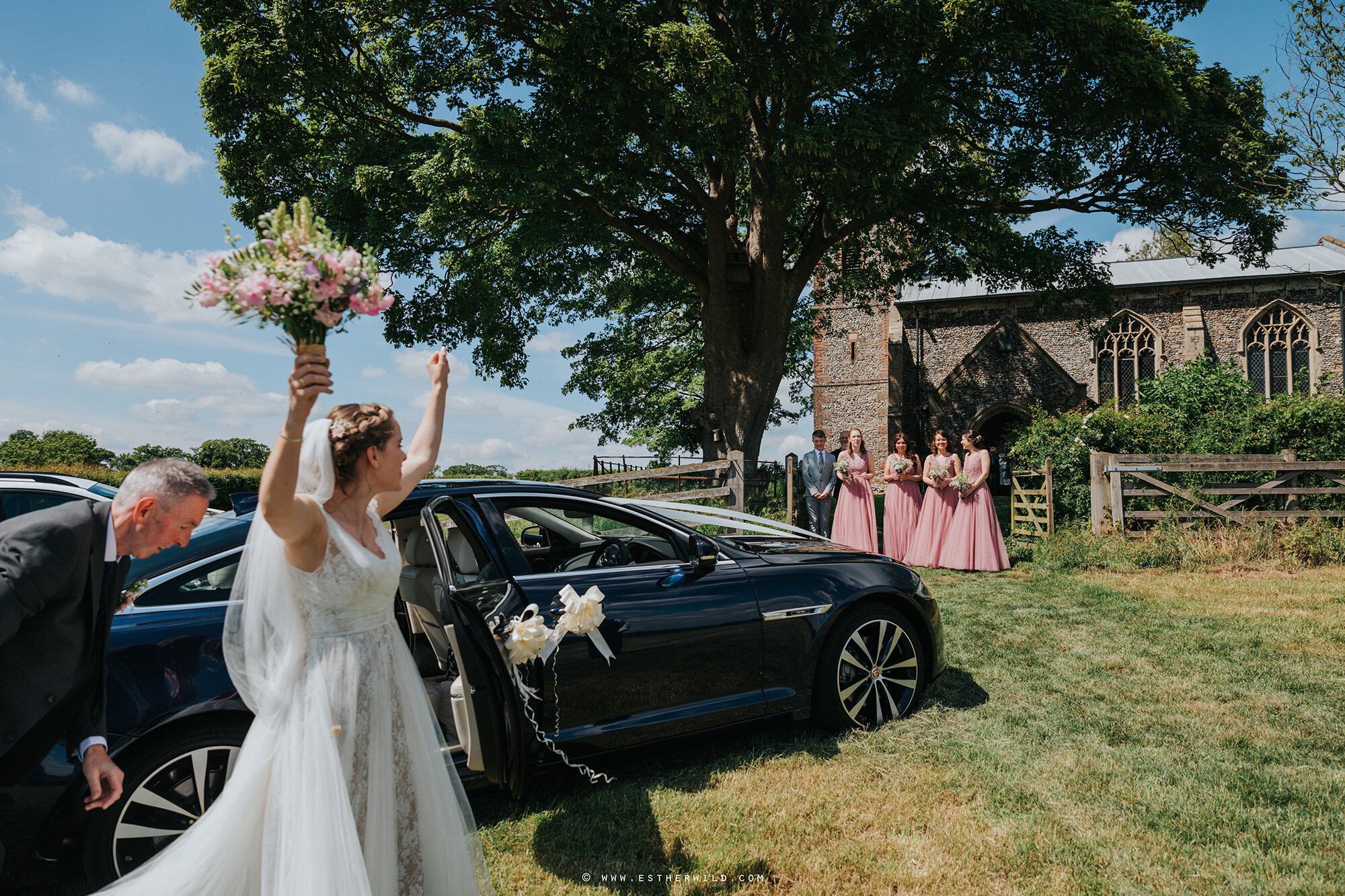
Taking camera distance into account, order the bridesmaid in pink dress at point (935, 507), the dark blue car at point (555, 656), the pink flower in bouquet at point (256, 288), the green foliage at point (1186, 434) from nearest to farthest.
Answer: the pink flower in bouquet at point (256, 288) < the dark blue car at point (555, 656) < the bridesmaid in pink dress at point (935, 507) < the green foliage at point (1186, 434)

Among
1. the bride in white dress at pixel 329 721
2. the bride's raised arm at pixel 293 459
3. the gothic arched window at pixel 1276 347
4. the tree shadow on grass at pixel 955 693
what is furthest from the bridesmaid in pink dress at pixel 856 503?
the gothic arched window at pixel 1276 347

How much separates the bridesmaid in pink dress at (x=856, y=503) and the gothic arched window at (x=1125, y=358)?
26142mm

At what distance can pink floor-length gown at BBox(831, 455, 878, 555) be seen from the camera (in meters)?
11.9

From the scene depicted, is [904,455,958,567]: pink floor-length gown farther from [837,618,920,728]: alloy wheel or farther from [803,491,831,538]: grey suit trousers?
[837,618,920,728]: alloy wheel

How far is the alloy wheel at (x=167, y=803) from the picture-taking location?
3141 millimetres

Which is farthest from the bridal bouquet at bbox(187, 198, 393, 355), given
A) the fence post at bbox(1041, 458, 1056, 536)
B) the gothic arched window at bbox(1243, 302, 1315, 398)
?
the gothic arched window at bbox(1243, 302, 1315, 398)

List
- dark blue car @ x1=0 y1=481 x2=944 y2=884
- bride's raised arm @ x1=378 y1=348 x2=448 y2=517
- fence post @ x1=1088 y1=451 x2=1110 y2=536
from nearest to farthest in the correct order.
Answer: bride's raised arm @ x1=378 y1=348 x2=448 y2=517 < dark blue car @ x1=0 y1=481 x2=944 y2=884 < fence post @ x1=1088 y1=451 x2=1110 y2=536

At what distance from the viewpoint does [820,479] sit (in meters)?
12.3

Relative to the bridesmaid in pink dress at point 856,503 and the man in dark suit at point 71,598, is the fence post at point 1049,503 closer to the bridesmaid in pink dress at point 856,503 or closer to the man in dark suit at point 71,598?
the bridesmaid in pink dress at point 856,503

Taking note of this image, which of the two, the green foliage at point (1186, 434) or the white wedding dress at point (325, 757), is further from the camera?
the green foliage at point (1186, 434)

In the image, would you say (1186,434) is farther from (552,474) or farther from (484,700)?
(552,474)

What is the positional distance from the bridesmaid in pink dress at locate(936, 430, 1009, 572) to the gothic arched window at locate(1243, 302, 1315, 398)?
2786 centimetres

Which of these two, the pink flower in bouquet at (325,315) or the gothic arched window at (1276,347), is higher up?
the gothic arched window at (1276,347)

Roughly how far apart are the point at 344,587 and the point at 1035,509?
14880mm
